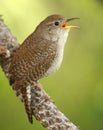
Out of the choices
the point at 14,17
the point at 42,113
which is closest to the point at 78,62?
the point at 14,17

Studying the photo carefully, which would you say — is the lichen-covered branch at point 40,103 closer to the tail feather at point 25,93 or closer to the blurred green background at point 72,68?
the tail feather at point 25,93

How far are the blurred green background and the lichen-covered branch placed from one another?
164 centimetres

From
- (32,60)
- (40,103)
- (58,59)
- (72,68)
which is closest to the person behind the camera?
(40,103)

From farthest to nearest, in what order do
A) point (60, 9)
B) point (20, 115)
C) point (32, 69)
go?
point (60, 9)
point (20, 115)
point (32, 69)

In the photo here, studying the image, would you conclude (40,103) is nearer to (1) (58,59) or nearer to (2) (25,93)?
(2) (25,93)

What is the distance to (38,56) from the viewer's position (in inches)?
192

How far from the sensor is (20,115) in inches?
256

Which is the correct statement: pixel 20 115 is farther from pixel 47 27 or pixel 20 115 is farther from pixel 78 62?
pixel 47 27

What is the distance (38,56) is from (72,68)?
2.37 meters

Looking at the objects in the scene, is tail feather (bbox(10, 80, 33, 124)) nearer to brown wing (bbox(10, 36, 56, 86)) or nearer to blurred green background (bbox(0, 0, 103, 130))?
brown wing (bbox(10, 36, 56, 86))

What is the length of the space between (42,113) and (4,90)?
219 centimetres

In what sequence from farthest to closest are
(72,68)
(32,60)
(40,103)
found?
(72,68) < (32,60) < (40,103)

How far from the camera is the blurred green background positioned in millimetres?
6543

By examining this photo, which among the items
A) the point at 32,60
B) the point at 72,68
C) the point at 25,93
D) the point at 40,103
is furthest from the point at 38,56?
the point at 72,68
